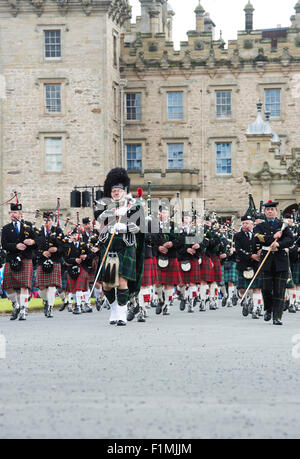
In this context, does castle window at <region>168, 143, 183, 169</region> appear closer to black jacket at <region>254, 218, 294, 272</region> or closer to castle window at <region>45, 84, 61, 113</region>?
castle window at <region>45, 84, 61, 113</region>

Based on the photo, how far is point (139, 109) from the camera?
55.3 meters

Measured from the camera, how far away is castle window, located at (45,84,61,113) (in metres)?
51.3

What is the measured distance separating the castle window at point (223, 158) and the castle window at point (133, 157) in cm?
415

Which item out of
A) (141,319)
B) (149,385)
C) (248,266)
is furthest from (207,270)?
(149,385)

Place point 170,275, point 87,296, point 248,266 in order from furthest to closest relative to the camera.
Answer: point 87,296 → point 170,275 → point 248,266

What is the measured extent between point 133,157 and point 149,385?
47528mm

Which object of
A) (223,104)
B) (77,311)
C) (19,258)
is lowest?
(77,311)

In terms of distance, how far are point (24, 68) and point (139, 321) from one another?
1406 inches

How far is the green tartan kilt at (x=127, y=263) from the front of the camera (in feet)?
50.4

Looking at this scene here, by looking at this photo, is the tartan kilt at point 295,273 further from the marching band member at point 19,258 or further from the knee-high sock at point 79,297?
the marching band member at point 19,258

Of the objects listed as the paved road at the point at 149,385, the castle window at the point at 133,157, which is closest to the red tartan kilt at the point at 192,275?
the paved road at the point at 149,385

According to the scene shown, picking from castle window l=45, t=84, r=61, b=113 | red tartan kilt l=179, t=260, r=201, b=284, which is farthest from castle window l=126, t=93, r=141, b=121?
red tartan kilt l=179, t=260, r=201, b=284

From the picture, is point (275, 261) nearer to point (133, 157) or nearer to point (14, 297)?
point (14, 297)
